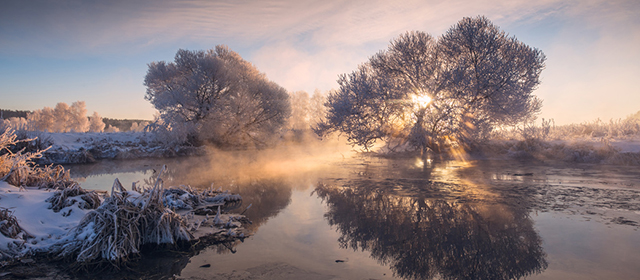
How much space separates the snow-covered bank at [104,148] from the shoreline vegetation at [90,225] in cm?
958

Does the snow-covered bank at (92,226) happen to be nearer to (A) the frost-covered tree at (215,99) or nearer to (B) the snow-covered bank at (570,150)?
(B) the snow-covered bank at (570,150)

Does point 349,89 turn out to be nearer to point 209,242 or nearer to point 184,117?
point 209,242

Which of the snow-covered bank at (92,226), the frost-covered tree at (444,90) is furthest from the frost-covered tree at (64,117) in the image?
the snow-covered bank at (92,226)

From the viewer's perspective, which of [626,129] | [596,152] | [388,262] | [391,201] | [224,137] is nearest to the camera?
[388,262]

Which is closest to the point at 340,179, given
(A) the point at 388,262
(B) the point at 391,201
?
(B) the point at 391,201

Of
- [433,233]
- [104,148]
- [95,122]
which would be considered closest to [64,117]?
[95,122]

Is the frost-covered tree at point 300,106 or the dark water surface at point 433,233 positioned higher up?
the frost-covered tree at point 300,106

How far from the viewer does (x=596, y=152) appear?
412 inches

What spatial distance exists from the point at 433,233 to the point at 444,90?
916cm

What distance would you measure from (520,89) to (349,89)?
624 cm

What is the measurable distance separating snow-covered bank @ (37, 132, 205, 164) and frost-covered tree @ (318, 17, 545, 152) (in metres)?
9.14

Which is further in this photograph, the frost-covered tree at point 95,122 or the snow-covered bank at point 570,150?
the frost-covered tree at point 95,122

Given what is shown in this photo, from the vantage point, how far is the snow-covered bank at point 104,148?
12.3 metres

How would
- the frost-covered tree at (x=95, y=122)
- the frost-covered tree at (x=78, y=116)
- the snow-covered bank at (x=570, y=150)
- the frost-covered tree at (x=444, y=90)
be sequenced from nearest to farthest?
the snow-covered bank at (x=570, y=150)
the frost-covered tree at (x=444, y=90)
the frost-covered tree at (x=78, y=116)
the frost-covered tree at (x=95, y=122)
